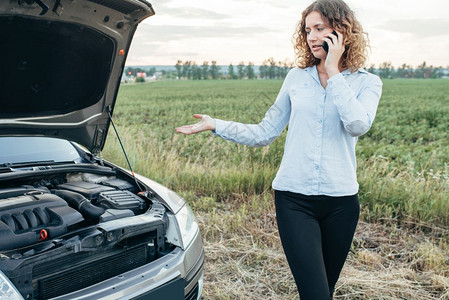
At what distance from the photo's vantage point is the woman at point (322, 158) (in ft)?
6.83

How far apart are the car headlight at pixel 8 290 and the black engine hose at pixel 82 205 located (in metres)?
0.69

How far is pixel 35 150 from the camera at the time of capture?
3.11 meters

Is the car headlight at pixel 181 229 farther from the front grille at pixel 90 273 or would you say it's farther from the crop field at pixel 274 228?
the crop field at pixel 274 228

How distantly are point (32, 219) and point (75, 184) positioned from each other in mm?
748

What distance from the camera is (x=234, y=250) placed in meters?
3.75

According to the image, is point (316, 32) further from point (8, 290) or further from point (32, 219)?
point (8, 290)

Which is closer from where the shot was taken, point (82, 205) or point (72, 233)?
point (72, 233)

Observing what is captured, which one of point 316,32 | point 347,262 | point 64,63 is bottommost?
point 347,262

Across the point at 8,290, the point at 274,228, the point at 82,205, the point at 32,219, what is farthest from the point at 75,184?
the point at 274,228

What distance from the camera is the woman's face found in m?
2.14

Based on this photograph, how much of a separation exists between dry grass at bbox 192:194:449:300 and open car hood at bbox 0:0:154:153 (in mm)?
1430

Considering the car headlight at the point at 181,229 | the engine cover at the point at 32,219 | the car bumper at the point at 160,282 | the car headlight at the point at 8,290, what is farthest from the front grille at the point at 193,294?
the car headlight at the point at 8,290

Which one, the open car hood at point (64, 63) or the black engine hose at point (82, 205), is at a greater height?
the open car hood at point (64, 63)

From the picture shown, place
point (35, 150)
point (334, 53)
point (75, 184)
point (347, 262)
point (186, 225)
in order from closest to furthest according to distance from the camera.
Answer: point (334, 53), point (186, 225), point (75, 184), point (35, 150), point (347, 262)
